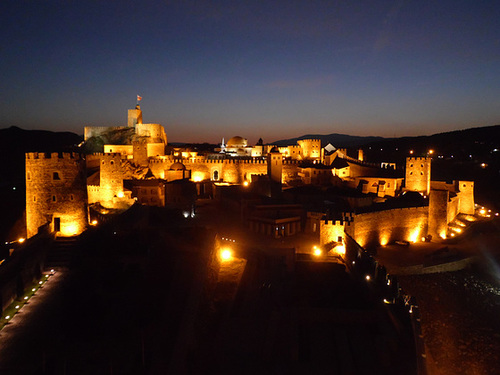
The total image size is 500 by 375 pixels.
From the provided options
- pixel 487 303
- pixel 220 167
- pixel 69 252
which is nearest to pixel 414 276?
pixel 487 303

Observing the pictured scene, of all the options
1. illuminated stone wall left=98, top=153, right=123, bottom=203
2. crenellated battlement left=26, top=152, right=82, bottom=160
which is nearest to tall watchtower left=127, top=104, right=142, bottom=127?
illuminated stone wall left=98, top=153, right=123, bottom=203

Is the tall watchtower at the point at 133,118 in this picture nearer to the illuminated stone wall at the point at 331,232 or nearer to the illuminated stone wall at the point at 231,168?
the illuminated stone wall at the point at 231,168

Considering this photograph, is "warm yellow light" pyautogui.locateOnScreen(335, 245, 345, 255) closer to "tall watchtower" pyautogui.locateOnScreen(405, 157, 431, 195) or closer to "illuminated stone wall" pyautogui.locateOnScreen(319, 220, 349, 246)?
"illuminated stone wall" pyautogui.locateOnScreen(319, 220, 349, 246)

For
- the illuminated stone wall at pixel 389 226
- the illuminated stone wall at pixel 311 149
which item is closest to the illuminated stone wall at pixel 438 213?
the illuminated stone wall at pixel 389 226

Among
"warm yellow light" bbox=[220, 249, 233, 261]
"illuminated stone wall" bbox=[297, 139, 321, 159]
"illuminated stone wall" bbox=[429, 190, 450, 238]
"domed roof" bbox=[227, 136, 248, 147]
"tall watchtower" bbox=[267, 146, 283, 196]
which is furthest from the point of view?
"domed roof" bbox=[227, 136, 248, 147]

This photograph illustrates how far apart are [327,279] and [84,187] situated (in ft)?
38.2

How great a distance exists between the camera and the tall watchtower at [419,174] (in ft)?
97.5

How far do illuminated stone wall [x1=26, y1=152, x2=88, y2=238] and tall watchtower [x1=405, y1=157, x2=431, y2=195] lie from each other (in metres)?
26.4

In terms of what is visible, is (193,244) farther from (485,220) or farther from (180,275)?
(485,220)

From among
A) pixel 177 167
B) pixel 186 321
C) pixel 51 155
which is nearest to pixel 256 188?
pixel 177 167

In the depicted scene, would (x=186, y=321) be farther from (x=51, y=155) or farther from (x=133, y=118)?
(x=133, y=118)

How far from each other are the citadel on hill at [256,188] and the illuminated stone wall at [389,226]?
0.06 m

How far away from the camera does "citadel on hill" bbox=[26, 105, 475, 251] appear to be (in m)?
14.6

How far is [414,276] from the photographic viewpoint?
18.9m
